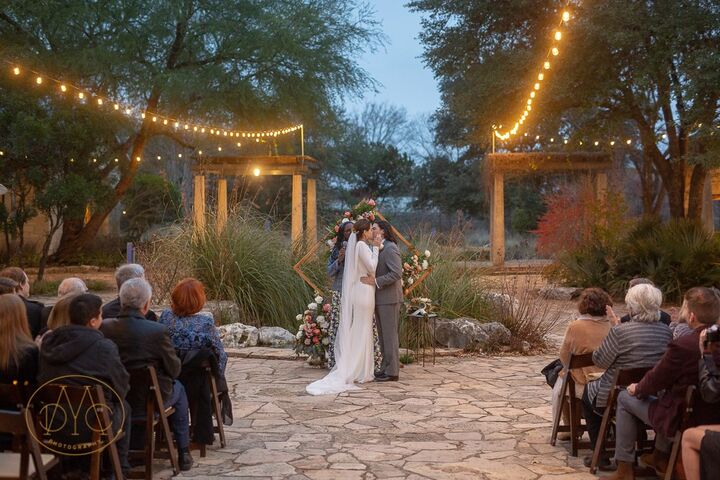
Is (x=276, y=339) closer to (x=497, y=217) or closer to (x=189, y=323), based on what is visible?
(x=189, y=323)

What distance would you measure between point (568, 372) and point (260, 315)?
7147 millimetres

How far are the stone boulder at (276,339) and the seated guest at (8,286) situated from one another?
18.1 feet

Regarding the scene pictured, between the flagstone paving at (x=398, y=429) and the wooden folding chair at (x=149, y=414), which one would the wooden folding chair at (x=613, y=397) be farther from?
the wooden folding chair at (x=149, y=414)

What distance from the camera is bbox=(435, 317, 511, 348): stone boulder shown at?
11.5 metres

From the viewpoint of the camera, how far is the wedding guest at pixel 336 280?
32.7ft

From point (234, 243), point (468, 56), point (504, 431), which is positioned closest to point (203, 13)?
point (468, 56)

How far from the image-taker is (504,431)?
23.9 ft

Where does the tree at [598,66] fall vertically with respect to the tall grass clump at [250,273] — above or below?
above

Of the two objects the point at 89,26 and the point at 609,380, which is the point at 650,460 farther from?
the point at 89,26

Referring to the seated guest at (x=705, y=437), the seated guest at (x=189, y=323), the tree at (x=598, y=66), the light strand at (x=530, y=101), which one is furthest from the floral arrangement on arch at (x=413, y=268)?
the tree at (x=598, y=66)

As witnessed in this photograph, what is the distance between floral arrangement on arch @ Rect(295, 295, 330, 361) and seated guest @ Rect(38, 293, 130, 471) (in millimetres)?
4971

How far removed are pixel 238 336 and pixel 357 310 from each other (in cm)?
267

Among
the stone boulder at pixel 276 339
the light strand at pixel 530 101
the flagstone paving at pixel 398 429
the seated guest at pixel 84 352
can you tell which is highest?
the light strand at pixel 530 101

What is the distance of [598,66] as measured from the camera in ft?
66.2
